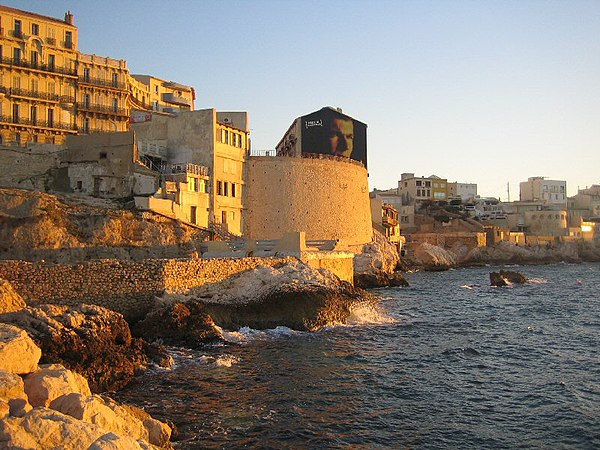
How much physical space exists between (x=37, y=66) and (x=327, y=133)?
3219cm

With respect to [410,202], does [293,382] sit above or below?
below

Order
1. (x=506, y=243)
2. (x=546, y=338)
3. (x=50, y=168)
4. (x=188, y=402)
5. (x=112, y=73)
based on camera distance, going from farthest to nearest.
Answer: (x=506, y=243) < (x=112, y=73) < (x=50, y=168) < (x=546, y=338) < (x=188, y=402)

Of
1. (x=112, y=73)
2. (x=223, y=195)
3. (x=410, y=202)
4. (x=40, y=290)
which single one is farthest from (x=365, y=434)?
(x=410, y=202)

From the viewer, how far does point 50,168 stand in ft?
111

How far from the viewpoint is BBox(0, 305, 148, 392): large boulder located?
14.1 meters

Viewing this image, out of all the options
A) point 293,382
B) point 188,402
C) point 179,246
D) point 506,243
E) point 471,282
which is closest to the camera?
point 188,402

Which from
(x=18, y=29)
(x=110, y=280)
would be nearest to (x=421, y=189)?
(x=18, y=29)

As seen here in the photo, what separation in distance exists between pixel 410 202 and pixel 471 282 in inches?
1682

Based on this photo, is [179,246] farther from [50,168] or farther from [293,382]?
[293,382]

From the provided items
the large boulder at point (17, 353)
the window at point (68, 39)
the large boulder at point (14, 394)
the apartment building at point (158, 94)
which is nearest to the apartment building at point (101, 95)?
the window at point (68, 39)

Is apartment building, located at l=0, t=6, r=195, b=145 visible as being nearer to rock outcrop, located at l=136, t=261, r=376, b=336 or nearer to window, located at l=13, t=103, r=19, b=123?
window, located at l=13, t=103, r=19, b=123

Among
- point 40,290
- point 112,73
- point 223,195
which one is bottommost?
point 40,290

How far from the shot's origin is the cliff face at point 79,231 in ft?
86.0

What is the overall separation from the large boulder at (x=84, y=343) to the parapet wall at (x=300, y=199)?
933 inches
